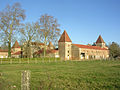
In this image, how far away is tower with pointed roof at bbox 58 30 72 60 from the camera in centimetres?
5856

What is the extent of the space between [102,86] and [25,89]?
4912 millimetres

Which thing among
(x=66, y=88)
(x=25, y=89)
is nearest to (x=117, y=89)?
(x=66, y=88)

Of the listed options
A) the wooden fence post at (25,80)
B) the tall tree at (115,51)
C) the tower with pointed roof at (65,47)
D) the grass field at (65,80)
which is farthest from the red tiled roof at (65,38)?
the wooden fence post at (25,80)

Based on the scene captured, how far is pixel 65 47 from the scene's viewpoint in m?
58.7

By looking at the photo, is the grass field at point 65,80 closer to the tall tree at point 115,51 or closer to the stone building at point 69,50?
the stone building at point 69,50

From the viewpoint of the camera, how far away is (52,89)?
7719 mm

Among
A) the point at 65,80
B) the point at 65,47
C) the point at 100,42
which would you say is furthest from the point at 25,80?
the point at 100,42

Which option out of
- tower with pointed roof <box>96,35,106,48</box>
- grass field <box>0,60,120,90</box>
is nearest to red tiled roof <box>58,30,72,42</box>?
tower with pointed roof <box>96,35,106,48</box>

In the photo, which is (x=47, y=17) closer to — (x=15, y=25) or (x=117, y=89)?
(x=15, y=25)

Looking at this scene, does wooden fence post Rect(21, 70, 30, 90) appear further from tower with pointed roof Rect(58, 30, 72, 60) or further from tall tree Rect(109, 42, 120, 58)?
tall tree Rect(109, 42, 120, 58)

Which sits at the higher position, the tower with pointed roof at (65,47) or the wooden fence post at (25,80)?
the tower with pointed roof at (65,47)

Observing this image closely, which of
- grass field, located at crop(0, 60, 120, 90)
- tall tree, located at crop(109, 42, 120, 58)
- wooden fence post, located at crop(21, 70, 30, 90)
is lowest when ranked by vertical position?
grass field, located at crop(0, 60, 120, 90)

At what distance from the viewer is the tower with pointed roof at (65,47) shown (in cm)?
5856

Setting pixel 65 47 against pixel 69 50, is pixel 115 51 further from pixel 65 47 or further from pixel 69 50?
pixel 65 47
